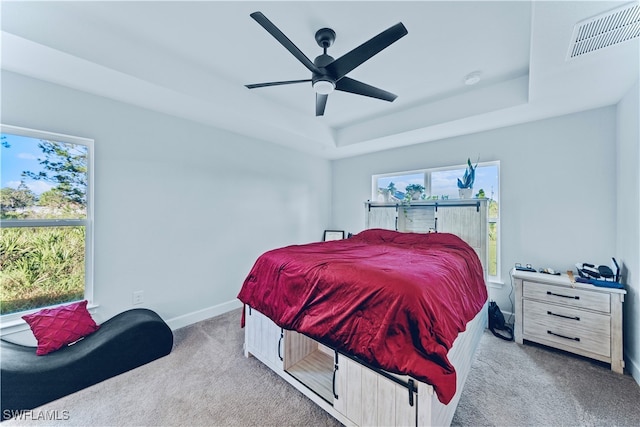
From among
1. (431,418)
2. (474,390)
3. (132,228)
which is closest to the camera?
(431,418)

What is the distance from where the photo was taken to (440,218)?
10.5ft

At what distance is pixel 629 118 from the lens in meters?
2.14

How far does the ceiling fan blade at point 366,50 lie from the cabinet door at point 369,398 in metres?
1.88

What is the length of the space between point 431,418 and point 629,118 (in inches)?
113

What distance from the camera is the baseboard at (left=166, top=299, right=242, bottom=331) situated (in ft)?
9.30

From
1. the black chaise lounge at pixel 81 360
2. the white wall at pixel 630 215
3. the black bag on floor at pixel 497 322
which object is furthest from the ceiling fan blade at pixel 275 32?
the black bag on floor at pixel 497 322

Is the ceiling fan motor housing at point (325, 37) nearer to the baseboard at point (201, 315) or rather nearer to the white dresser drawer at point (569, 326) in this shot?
the white dresser drawer at point (569, 326)

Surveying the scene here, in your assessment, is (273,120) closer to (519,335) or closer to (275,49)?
(275,49)

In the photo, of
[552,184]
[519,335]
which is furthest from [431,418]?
[552,184]

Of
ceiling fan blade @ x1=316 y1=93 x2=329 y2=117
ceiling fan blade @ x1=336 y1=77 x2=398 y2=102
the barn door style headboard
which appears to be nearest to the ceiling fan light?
ceiling fan blade @ x1=336 y1=77 x2=398 y2=102

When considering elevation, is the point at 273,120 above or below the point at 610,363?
above

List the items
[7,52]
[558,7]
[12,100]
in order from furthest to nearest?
[12,100] < [7,52] < [558,7]

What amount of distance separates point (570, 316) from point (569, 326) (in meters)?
0.09

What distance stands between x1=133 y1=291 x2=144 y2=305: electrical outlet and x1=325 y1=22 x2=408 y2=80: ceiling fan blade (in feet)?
9.07
